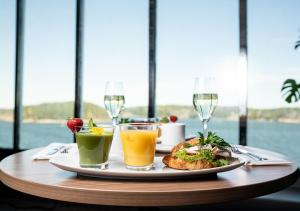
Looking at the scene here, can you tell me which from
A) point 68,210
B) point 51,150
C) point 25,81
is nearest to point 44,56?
point 25,81

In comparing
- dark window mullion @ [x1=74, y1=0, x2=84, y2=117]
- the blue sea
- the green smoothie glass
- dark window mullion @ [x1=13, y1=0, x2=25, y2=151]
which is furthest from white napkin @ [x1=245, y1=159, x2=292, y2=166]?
the blue sea

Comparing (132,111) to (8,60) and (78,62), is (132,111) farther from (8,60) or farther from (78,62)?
(8,60)

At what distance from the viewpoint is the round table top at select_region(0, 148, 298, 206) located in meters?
0.62

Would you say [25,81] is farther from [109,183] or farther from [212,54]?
[212,54]

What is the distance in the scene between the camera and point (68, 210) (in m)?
2.71

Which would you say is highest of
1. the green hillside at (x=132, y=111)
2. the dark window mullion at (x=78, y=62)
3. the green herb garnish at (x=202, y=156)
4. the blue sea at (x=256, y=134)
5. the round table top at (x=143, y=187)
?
the dark window mullion at (x=78, y=62)

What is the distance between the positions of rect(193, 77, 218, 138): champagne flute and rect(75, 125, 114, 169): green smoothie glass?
1.17 ft

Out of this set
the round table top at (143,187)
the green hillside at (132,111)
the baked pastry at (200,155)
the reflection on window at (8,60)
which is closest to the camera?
the round table top at (143,187)

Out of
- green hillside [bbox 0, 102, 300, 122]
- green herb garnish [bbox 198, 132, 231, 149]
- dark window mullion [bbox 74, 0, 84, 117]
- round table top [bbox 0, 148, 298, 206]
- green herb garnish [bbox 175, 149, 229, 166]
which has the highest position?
dark window mullion [bbox 74, 0, 84, 117]

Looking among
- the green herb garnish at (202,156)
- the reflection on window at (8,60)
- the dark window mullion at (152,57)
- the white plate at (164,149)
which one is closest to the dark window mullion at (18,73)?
the reflection on window at (8,60)

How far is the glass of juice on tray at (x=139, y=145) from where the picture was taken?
770 mm

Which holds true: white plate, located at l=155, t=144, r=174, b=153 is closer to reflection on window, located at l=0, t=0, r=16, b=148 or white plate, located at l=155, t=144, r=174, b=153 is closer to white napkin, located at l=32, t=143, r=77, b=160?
white napkin, located at l=32, t=143, r=77, b=160

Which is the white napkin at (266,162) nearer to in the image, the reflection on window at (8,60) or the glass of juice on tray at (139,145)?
the glass of juice on tray at (139,145)

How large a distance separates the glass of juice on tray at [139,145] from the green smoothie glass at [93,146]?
0.04 meters
